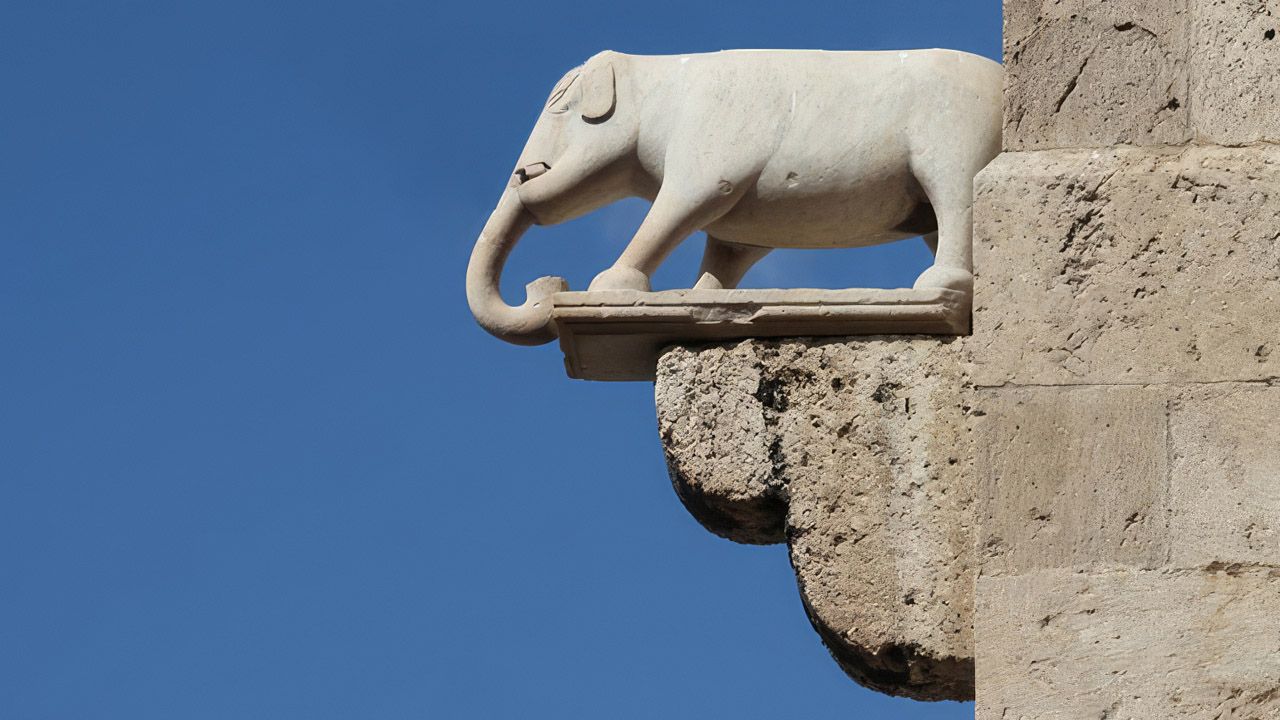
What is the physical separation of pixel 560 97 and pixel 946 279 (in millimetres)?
1217

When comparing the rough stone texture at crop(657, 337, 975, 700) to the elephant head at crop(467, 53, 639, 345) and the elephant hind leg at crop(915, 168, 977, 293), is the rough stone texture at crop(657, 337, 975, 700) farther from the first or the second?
the elephant head at crop(467, 53, 639, 345)

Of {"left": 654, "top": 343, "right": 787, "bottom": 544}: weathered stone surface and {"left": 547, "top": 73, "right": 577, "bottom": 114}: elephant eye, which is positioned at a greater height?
{"left": 547, "top": 73, "right": 577, "bottom": 114}: elephant eye

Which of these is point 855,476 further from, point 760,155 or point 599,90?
point 599,90

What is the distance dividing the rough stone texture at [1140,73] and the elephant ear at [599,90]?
116 centimetres

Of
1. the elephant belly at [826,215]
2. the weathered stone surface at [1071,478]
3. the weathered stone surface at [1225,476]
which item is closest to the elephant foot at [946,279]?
the elephant belly at [826,215]

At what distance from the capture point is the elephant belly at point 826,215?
279 inches

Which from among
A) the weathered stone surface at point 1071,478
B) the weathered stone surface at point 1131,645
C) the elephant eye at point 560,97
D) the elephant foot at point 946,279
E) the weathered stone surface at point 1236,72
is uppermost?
the elephant eye at point 560,97

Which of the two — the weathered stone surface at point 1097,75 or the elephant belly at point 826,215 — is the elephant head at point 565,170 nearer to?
the elephant belly at point 826,215

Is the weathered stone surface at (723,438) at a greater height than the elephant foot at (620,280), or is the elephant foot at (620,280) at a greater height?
the elephant foot at (620,280)

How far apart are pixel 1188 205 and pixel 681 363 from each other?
1.34 m

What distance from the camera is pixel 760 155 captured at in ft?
23.3

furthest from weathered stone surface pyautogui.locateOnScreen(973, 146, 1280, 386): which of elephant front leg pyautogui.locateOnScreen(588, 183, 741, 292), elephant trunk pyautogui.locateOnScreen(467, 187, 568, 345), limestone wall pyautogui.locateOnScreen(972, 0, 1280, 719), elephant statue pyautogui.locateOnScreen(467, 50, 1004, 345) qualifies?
elephant trunk pyautogui.locateOnScreen(467, 187, 568, 345)

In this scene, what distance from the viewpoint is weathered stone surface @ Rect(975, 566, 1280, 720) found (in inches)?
233

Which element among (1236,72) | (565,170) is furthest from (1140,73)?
(565,170)
